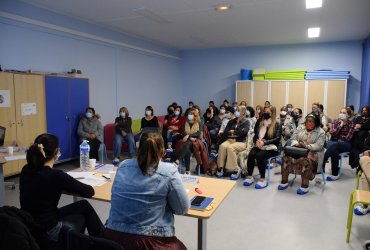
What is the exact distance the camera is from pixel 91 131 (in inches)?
232

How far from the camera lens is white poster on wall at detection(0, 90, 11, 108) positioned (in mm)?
4504

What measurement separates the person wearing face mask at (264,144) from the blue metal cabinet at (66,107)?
3459 millimetres

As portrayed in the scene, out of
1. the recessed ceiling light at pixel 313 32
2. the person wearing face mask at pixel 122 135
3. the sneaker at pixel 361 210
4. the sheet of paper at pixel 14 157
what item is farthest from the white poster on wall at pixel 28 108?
the recessed ceiling light at pixel 313 32

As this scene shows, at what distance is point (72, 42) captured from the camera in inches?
238

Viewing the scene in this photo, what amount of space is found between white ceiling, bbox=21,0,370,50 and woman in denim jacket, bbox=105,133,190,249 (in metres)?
3.78

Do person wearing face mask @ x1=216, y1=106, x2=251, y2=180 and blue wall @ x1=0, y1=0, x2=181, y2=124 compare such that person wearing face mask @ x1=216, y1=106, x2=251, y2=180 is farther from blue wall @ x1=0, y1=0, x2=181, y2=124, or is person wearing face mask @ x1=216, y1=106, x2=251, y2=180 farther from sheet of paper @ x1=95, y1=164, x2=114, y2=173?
blue wall @ x1=0, y1=0, x2=181, y2=124

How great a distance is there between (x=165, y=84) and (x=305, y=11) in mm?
5278

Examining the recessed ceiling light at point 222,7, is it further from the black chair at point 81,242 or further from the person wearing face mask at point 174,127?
the black chair at point 81,242

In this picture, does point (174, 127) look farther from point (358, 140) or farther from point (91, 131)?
point (358, 140)

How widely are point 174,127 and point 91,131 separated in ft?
5.52

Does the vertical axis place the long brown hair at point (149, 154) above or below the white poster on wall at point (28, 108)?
below

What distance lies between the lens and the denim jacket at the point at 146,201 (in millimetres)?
1646

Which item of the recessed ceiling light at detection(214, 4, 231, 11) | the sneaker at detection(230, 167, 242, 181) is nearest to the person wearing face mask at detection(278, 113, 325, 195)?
the sneaker at detection(230, 167, 242, 181)

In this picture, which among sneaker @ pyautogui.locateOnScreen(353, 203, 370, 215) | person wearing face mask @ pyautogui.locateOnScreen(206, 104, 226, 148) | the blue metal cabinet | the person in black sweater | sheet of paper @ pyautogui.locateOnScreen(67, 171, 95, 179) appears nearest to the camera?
the person in black sweater
